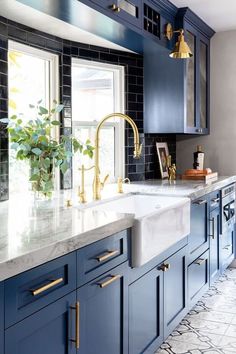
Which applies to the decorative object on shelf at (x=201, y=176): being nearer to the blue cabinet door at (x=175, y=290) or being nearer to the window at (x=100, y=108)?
the window at (x=100, y=108)

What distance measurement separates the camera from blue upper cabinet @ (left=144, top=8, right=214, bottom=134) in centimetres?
415

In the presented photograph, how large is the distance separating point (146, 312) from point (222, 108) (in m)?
2.80

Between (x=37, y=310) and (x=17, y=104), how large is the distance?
6.40ft

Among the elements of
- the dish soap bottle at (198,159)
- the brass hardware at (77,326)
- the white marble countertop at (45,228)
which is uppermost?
the dish soap bottle at (198,159)

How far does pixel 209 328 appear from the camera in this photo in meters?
3.27

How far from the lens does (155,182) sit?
13.9ft

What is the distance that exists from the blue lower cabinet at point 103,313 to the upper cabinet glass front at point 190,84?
234 cm

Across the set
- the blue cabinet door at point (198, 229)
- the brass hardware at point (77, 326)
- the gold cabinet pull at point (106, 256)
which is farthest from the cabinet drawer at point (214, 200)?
the brass hardware at point (77, 326)

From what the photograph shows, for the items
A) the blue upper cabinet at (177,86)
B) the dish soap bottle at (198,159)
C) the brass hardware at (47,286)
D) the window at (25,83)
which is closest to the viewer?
the brass hardware at (47,286)

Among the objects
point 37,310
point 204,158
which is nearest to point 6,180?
point 37,310

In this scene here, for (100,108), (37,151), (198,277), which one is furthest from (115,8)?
(198,277)

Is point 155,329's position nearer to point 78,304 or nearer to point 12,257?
point 78,304

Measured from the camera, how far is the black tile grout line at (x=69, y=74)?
297cm

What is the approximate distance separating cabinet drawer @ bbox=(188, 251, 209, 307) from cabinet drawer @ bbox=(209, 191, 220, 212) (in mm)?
390
